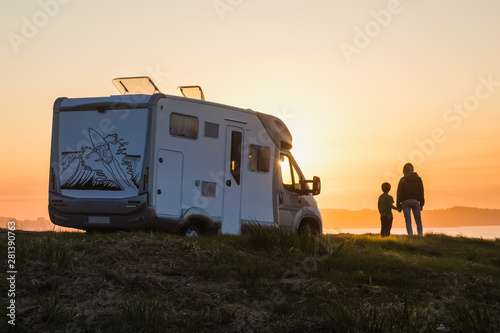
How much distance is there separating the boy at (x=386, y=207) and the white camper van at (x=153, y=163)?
174 inches

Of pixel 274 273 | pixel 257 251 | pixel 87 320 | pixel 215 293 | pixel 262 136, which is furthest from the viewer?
pixel 262 136

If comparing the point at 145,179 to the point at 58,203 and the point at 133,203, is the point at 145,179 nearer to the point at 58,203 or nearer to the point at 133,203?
the point at 133,203

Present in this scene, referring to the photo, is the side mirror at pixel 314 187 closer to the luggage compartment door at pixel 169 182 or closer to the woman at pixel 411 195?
the woman at pixel 411 195

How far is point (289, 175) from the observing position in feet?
47.1

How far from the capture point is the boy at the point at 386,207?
16.5 metres

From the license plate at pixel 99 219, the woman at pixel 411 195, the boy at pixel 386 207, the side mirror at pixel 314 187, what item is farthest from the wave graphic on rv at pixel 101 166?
the woman at pixel 411 195

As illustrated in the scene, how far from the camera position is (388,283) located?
8.43 metres

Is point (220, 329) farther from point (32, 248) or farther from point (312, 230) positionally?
point (312, 230)

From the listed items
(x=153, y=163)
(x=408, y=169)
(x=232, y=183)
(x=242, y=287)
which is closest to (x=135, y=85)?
(x=153, y=163)

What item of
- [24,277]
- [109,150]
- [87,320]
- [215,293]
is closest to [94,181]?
[109,150]

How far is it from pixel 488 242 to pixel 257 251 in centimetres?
822

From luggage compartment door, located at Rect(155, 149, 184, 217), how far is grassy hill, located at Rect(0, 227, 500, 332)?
4.61ft

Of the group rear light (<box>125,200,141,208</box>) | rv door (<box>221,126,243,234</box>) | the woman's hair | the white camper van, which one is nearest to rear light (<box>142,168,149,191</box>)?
the white camper van

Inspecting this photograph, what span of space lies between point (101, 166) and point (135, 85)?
224cm
